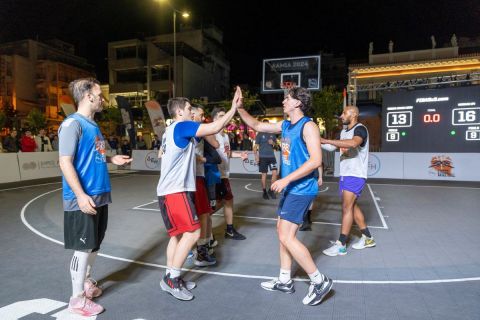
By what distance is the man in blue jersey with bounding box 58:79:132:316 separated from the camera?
2.95 metres

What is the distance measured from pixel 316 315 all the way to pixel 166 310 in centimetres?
139

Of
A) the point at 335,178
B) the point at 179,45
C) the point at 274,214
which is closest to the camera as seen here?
the point at 274,214

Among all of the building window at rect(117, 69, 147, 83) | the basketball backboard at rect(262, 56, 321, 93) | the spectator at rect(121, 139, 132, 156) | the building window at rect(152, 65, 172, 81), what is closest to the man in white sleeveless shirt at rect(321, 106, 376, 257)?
the basketball backboard at rect(262, 56, 321, 93)

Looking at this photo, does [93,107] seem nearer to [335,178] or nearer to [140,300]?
[140,300]

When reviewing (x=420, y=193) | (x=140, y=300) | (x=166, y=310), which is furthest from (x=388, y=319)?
(x=420, y=193)

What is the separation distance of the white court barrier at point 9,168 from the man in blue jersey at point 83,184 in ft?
41.8

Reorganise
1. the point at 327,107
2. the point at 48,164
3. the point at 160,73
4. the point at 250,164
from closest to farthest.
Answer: the point at 48,164
the point at 250,164
the point at 327,107
the point at 160,73

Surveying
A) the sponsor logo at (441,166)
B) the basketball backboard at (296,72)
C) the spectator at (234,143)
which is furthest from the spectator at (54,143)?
the sponsor logo at (441,166)

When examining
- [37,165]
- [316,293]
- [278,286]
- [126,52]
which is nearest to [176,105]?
[278,286]

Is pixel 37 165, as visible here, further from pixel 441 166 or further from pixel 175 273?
pixel 441 166

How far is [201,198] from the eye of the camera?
4562mm

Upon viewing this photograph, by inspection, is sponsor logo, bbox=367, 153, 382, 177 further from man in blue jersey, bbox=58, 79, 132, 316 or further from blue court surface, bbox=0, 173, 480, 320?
man in blue jersey, bbox=58, 79, 132, 316

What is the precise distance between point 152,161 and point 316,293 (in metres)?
16.1

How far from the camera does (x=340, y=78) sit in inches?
1713
